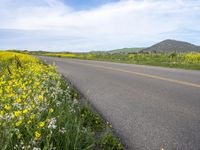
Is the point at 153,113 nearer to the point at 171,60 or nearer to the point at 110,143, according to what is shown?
the point at 110,143

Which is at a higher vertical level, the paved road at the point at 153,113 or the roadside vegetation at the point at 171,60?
the paved road at the point at 153,113

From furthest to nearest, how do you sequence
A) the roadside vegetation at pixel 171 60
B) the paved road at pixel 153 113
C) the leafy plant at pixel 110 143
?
the roadside vegetation at pixel 171 60, the paved road at pixel 153 113, the leafy plant at pixel 110 143

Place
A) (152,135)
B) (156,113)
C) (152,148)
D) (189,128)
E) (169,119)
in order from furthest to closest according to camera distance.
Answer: (156,113)
(169,119)
(189,128)
(152,135)
(152,148)

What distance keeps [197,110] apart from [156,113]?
839 millimetres

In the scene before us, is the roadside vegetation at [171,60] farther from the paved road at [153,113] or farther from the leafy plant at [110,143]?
the leafy plant at [110,143]

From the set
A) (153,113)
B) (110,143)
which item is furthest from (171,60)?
(110,143)

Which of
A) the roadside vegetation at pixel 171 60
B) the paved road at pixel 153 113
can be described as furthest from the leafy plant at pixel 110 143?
the roadside vegetation at pixel 171 60

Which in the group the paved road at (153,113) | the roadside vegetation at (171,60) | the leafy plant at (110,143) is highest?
the leafy plant at (110,143)

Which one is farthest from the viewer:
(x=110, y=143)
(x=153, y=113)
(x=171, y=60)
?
(x=171, y=60)

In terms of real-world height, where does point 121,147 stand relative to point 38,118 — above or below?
below

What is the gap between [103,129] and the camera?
484 centimetres

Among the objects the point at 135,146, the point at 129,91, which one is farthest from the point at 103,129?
the point at 129,91

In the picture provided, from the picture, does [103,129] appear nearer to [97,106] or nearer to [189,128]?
[189,128]

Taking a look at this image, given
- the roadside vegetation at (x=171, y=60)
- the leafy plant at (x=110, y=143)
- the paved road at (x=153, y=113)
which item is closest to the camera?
the leafy plant at (x=110, y=143)
